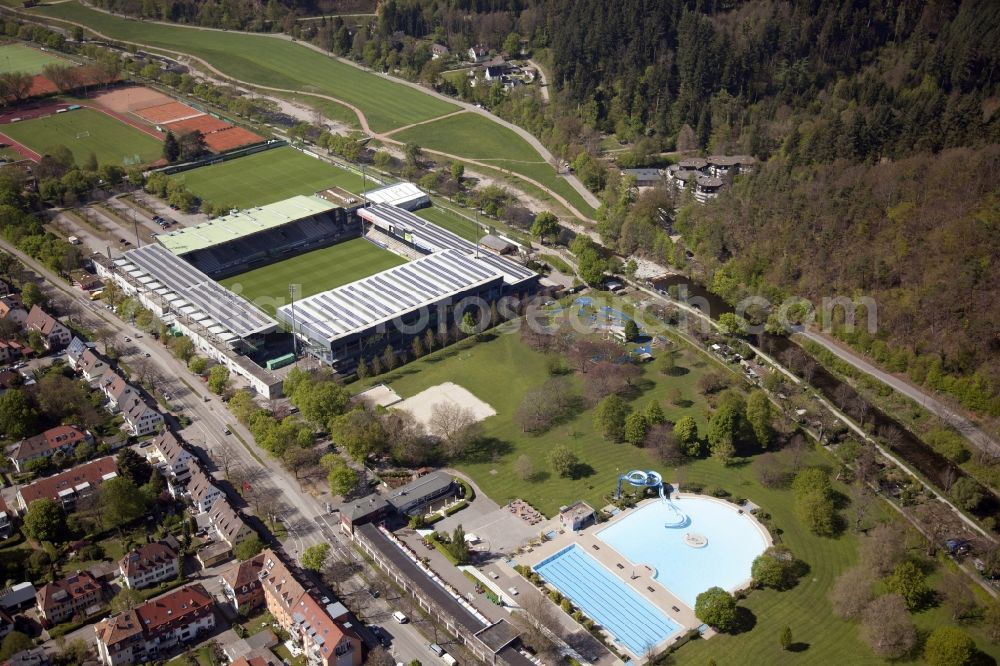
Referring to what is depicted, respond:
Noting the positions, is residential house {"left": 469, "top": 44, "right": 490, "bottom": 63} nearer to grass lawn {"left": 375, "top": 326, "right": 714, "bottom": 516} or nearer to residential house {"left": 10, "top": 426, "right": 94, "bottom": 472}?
grass lawn {"left": 375, "top": 326, "right": 714, "bottom": 516}

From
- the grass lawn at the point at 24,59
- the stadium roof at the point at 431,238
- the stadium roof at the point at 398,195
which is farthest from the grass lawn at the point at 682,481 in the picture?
the grass lawn at the point at 24,59

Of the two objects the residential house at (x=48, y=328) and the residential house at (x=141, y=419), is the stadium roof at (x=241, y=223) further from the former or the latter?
the residential house at (x=141, y=419)

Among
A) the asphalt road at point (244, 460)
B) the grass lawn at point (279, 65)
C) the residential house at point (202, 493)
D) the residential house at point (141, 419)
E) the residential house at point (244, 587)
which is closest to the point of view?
the residential house at point (244, 587)

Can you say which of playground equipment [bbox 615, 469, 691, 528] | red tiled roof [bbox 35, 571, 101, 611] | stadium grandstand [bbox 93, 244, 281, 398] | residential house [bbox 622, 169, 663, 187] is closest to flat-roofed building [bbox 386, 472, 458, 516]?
playground equipment [bbox 615, 469, 691, 528]

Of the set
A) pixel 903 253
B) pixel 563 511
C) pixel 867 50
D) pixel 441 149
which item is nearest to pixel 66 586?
pixel 563 511

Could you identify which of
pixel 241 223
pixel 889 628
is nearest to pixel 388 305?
pixel 241 223

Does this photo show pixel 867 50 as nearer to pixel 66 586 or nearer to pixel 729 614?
pixel 729 614
